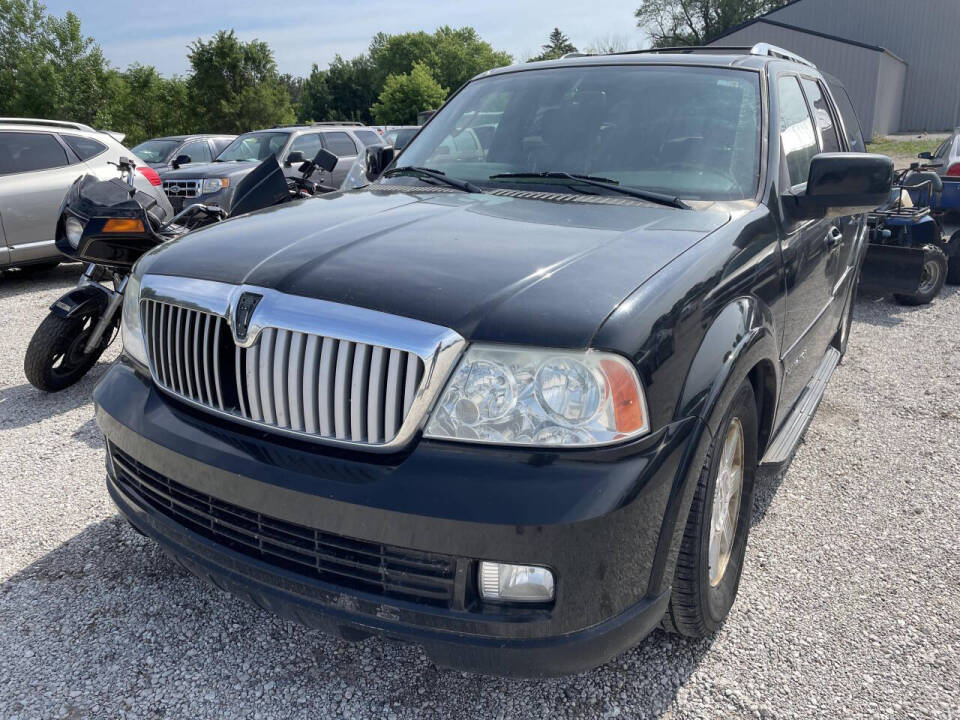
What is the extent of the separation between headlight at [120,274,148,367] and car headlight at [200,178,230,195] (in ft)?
30.6

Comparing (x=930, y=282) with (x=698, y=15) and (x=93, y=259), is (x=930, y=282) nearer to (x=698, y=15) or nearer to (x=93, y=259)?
(x=93, y=259)

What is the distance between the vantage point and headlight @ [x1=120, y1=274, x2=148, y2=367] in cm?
245

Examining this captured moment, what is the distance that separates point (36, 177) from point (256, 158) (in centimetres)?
485

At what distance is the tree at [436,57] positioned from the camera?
82625 millimetres

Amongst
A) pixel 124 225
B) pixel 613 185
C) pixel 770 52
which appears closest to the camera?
pixel 613 185

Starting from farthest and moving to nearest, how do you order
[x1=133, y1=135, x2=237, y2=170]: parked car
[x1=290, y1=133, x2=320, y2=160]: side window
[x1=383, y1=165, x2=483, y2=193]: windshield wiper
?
[x1=133, y1=135, x2=237, y2=170]: parked car
[x1=290, y1=133, x2=320, y2=160]: side window
[x1=383, y1=165, x2=483, y2=193]: windshield wiper

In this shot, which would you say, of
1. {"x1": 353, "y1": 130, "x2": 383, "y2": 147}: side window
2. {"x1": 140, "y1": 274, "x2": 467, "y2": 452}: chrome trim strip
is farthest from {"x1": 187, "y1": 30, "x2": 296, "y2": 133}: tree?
{"x1": 140, "y1": 274, "x2": 467, "y2": 452}: chrome trim strip

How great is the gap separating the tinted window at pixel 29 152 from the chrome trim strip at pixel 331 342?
760 cm

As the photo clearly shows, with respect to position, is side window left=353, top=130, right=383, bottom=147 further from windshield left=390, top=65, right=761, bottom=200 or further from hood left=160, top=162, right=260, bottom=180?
windshield left=390, top=65, right=761, bottom=200

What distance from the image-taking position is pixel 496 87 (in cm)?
374

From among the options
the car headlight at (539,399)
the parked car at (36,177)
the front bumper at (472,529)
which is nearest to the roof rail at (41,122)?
the parked car at (36,177)

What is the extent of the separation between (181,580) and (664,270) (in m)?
2.06

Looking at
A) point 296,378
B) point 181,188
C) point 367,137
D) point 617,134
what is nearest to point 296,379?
point 296,378

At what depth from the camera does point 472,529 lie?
1735 millimetres
